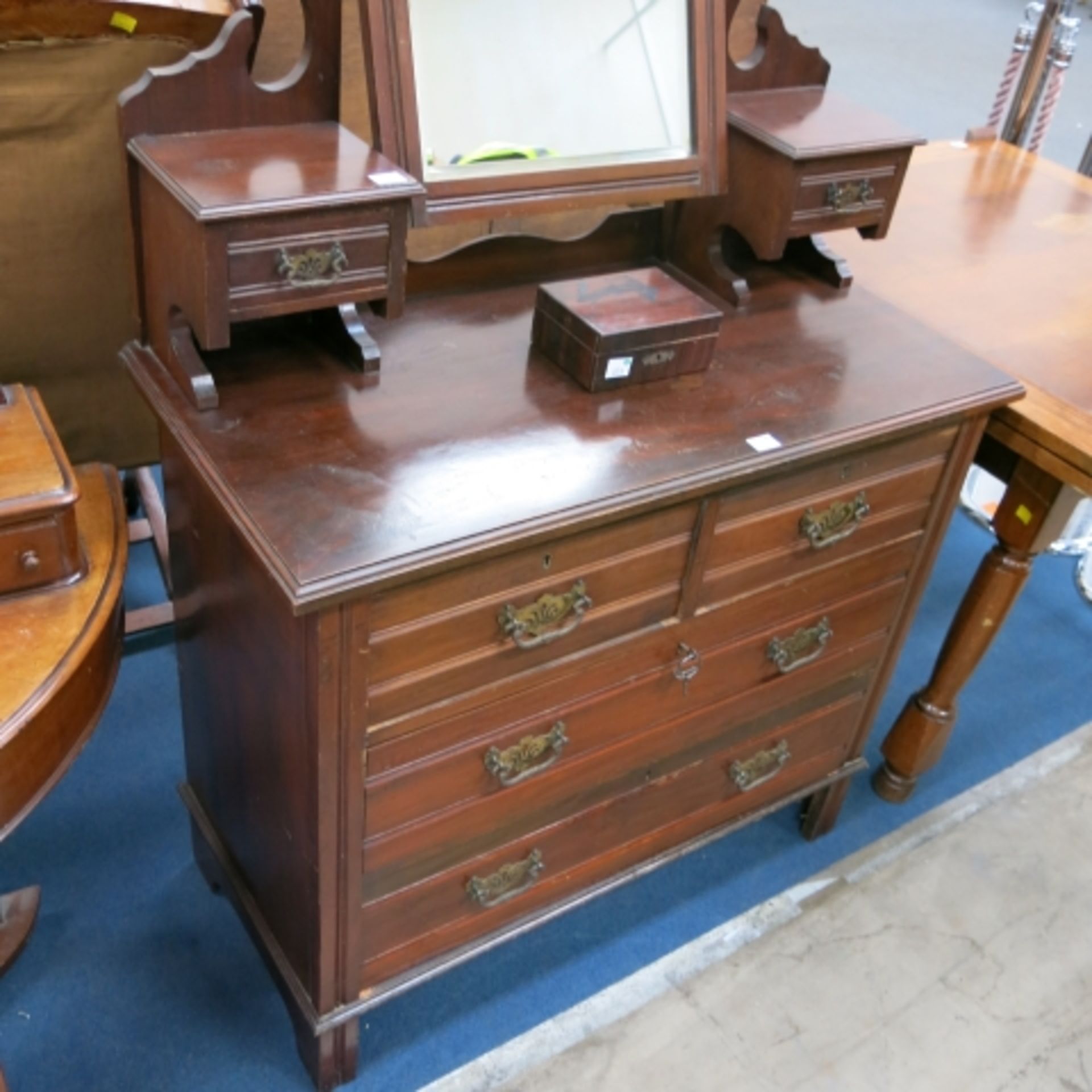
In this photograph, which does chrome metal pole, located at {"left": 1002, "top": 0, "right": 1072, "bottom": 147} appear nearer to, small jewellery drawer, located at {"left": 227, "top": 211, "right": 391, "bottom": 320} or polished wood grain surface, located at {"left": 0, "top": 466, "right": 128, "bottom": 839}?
small jewellery drawer, located at {"left": 227, "top": 211, "right": 391, "bottom": 320}

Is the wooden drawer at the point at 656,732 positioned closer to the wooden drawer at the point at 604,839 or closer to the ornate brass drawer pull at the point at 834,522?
the wooden drawer at the point at 604,839

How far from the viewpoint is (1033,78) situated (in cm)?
254

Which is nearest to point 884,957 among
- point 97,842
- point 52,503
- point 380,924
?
point 380,924

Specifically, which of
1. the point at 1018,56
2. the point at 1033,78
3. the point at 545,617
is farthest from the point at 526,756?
the point at 1018,56

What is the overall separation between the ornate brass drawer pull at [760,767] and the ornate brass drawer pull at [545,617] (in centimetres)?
55

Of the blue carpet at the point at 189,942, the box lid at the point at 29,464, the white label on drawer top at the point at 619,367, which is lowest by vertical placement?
the blue carpet at the point at 189,942

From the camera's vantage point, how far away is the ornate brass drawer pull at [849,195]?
155 cm

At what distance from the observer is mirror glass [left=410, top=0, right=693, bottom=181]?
1.35m

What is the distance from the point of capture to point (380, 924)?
1.40 m

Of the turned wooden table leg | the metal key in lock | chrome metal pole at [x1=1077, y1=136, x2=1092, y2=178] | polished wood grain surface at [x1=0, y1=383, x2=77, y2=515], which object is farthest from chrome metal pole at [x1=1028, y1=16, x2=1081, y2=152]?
polished wood grain surface at [x1=0, y1=383, x2=77, y2=515]

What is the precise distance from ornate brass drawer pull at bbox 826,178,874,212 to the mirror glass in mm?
206

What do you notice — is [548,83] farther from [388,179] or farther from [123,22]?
[123,22]

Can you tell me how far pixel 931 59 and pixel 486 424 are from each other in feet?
19.6

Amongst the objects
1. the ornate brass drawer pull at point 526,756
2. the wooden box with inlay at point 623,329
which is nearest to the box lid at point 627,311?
the wooden box with inlay at point 623,329
